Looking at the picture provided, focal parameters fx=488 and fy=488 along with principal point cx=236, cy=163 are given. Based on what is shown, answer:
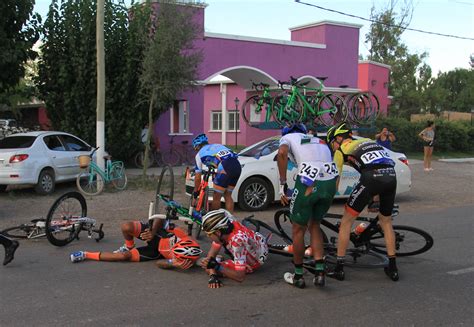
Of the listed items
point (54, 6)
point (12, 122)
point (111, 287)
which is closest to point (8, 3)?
point (54, 6)

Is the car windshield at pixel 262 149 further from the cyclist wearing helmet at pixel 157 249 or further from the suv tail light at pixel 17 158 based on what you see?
the suv tail light at pixel 17 158

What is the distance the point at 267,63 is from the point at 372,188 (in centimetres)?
Answer: 1696

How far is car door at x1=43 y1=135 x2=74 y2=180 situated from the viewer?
1180cm

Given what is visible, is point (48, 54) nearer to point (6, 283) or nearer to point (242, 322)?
point (6, 283)

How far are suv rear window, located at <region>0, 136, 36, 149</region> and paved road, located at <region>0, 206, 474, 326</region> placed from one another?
559cm

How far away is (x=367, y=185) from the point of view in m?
5.43

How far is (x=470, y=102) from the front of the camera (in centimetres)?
6988

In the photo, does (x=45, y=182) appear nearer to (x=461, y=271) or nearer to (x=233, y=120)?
(x=461, y=271)

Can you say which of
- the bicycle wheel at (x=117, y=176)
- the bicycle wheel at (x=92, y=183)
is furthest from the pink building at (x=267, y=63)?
the bicycle wheel at (x=92, y=183)

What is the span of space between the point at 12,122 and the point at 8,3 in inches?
357

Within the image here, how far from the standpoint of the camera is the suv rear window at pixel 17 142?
37.0 ft

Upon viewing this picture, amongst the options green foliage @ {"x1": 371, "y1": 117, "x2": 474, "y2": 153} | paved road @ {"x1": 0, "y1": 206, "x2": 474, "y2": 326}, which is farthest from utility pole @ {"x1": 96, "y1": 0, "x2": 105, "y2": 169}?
green foliage @ {"x1": 371, "y1": 117, "x2": 474, "y2": 153}

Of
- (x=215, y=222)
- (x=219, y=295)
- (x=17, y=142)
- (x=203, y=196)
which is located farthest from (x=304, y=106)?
(x=219, y=295)

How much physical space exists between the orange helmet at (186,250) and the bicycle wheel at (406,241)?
88.1 inches
